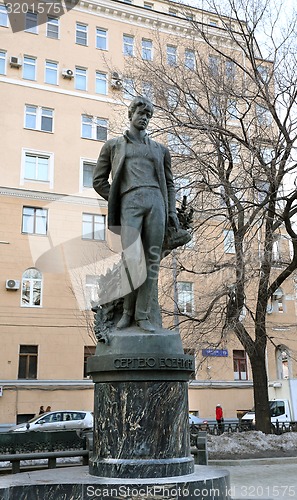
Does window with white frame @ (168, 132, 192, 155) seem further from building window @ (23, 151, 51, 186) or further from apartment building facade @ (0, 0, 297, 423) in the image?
building window @ (23, 151, 51, 186)

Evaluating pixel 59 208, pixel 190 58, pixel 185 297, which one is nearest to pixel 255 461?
pixel 185 297

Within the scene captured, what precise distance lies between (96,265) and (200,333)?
7.82m

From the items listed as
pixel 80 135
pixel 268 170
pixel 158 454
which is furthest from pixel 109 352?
pixel 80 135

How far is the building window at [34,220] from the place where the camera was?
84.4 ft

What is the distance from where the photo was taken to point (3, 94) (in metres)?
27.2

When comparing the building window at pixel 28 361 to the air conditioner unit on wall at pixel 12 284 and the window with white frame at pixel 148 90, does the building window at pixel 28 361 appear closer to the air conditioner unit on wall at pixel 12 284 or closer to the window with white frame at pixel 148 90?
the air conditioner unit on wall at pixel 12 284

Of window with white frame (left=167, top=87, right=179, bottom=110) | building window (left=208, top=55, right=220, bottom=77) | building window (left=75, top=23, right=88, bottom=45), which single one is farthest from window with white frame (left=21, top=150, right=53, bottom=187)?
building window (left=208, top=55, right=220, bottom=77)

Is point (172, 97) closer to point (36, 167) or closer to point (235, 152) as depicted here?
point (235, 152)

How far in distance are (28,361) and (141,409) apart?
20.8 metres

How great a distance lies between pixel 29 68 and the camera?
28.2 meters

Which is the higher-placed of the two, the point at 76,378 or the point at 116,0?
the point at 116,0

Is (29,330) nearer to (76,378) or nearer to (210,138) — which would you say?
(76,378)

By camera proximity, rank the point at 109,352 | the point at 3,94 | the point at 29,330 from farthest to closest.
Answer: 1. the point at 3,94
2. the point at 29,330
3. the point at 109,352

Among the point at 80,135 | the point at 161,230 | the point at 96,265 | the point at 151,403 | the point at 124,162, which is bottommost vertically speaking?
the point at 151,403
